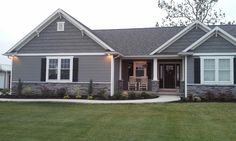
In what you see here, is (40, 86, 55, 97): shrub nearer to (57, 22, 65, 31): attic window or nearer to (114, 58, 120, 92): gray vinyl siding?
(57, 22, 65, 31): attic window

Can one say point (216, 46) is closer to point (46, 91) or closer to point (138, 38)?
point (138, 38)

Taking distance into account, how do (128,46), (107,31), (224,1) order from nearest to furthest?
(128,46) → (107,31) → (224,1)

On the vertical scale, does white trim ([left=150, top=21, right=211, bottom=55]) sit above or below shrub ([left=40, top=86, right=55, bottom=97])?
above

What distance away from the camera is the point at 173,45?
20156 mm

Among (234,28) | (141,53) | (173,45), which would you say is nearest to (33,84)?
(141,53)

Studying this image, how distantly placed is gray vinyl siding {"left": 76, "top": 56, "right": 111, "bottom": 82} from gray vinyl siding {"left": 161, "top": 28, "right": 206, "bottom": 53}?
14.5 ft

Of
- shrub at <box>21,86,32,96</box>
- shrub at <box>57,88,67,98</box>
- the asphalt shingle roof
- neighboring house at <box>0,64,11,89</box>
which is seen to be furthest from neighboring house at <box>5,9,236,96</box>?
neighboring house at <box>0,64,11,89</box>

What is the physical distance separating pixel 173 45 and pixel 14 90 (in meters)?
11.3

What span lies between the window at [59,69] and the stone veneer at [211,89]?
25.8 ft

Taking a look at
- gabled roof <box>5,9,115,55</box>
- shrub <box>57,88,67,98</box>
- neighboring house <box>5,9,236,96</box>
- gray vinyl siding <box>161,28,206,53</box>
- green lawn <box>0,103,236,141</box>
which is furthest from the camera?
gray vinyl siding <box>161,28,206,53</box>

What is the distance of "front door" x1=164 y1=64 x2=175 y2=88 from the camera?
866 inches

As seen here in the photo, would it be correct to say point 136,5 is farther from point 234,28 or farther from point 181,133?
point 181,133

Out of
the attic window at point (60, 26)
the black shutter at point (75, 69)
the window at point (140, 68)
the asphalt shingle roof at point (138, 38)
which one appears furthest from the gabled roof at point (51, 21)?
the window at point (140, 68)

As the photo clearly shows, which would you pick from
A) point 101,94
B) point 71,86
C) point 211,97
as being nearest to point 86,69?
point 71,86
